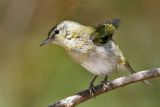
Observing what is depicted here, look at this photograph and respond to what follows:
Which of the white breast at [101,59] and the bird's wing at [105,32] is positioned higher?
the bird's wing at [105,32]

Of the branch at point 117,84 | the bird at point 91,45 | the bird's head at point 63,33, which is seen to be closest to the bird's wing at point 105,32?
the bird at point 91,45

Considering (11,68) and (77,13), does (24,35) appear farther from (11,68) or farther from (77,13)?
(77,13)

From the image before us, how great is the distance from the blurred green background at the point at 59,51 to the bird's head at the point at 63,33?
70 cm

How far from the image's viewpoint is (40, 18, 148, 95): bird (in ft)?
13.4

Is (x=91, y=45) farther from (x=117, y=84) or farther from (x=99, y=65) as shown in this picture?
(x=117, y=84)

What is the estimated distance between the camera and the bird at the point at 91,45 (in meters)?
4.09

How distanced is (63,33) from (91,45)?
0.22 m

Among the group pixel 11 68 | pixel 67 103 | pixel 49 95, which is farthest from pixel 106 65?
pixel 11 68

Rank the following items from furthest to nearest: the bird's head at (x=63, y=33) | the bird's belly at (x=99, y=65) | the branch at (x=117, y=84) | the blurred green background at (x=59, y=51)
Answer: the blurred green background at (x=59, y=51) → the bird's head at (x=63, y=33) → the bird's belly at (x=99, y=65) → the branch at (x=117, y=84)

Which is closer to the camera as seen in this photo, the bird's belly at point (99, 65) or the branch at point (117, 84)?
the branch at point (117, 84)

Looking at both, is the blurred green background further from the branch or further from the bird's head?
the branch

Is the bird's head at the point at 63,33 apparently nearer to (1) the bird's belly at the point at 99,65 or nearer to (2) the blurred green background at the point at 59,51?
(1) the bird's belly at the point at 99,65

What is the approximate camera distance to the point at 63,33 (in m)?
4.23

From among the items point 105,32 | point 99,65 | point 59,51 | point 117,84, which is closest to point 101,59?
point 99,65
